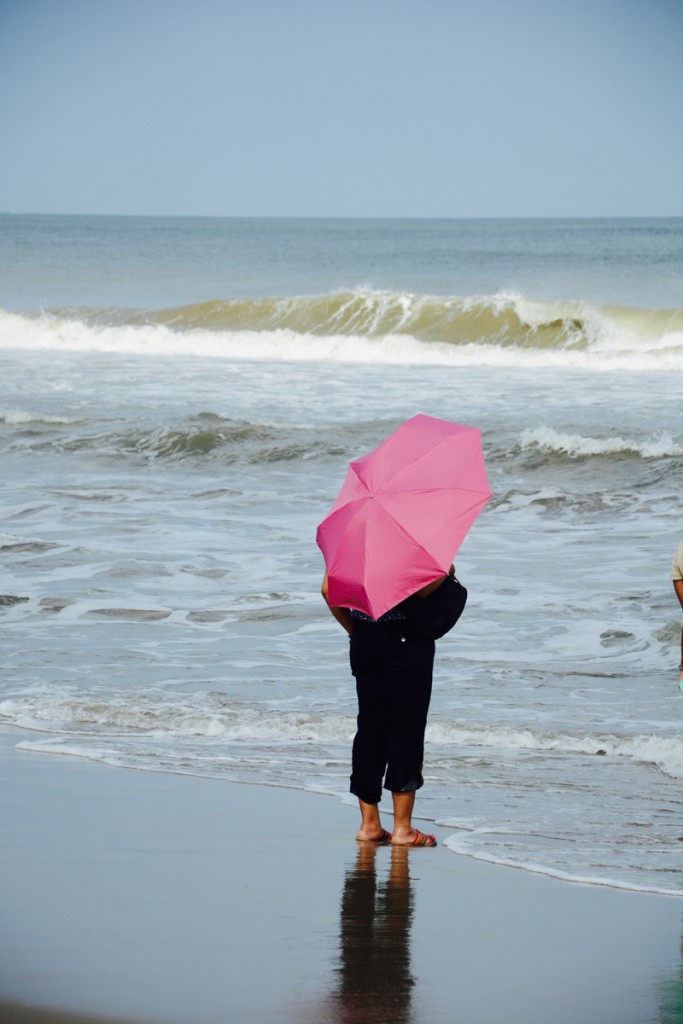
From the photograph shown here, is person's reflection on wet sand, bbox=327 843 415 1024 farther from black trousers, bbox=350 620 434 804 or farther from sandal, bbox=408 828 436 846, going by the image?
black trousers, bbox=350 620 434 804

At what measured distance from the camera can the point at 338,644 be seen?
873cm

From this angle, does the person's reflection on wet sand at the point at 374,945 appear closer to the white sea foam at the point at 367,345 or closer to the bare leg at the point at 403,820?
the bare leg at the point at 403,820

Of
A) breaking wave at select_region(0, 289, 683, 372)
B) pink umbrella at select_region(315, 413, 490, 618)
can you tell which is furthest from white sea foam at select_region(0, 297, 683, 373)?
pink umbrella at select_region(315, 413, 490, 618)

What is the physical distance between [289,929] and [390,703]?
111 cm

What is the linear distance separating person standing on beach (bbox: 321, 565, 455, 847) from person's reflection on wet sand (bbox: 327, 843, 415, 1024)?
6.8 inches

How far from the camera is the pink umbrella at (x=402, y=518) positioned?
4676mm

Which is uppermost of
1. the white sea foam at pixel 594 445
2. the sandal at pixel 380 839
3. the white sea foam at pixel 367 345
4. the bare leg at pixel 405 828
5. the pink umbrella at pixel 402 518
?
the white sea foam at pixel 367 345

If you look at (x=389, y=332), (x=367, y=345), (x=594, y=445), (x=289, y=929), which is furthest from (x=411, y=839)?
(x=389, y=332)

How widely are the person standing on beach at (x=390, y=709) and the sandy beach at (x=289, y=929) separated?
14 centimetres

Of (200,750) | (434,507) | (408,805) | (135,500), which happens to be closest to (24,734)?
(200,750)

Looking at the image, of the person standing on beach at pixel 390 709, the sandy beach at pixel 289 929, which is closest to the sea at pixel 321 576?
the person standing on beach at pixel 390 709

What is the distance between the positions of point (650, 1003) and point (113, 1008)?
1.32 meters

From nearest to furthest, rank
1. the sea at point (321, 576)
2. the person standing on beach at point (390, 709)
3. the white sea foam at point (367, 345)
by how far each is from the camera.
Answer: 1. the person standing on beach at point (390, 709)
2. the sea at point (321, 576)
3. the white sea foam at point (367, 345)

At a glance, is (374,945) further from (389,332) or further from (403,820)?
(389,332)
